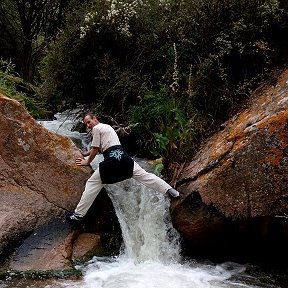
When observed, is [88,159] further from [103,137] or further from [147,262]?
[147,262]

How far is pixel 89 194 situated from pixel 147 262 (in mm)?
1311

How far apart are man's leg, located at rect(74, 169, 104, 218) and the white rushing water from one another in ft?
1.90

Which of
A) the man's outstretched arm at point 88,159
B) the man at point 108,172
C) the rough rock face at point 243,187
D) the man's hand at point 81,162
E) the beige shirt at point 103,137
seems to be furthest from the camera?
the man's hand at point 81,162

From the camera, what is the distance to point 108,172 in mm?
6805

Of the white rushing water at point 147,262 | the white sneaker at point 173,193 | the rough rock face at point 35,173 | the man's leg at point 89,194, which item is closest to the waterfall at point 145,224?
the white rushing water at point 147,262

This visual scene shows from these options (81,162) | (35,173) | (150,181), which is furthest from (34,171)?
(150,181)

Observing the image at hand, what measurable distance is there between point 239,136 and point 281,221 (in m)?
1.32

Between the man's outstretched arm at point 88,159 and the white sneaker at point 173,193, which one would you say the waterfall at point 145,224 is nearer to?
the white sneaker at point 173,193

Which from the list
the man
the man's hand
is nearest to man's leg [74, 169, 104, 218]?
the man

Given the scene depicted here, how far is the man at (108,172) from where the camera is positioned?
22.4 ft

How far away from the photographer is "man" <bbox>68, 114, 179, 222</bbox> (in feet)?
22.4

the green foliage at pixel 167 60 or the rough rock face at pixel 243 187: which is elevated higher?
the green foliage at pixel 167 60

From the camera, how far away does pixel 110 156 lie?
6.82 meters

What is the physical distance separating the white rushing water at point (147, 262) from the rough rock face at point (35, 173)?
0.41 meters
